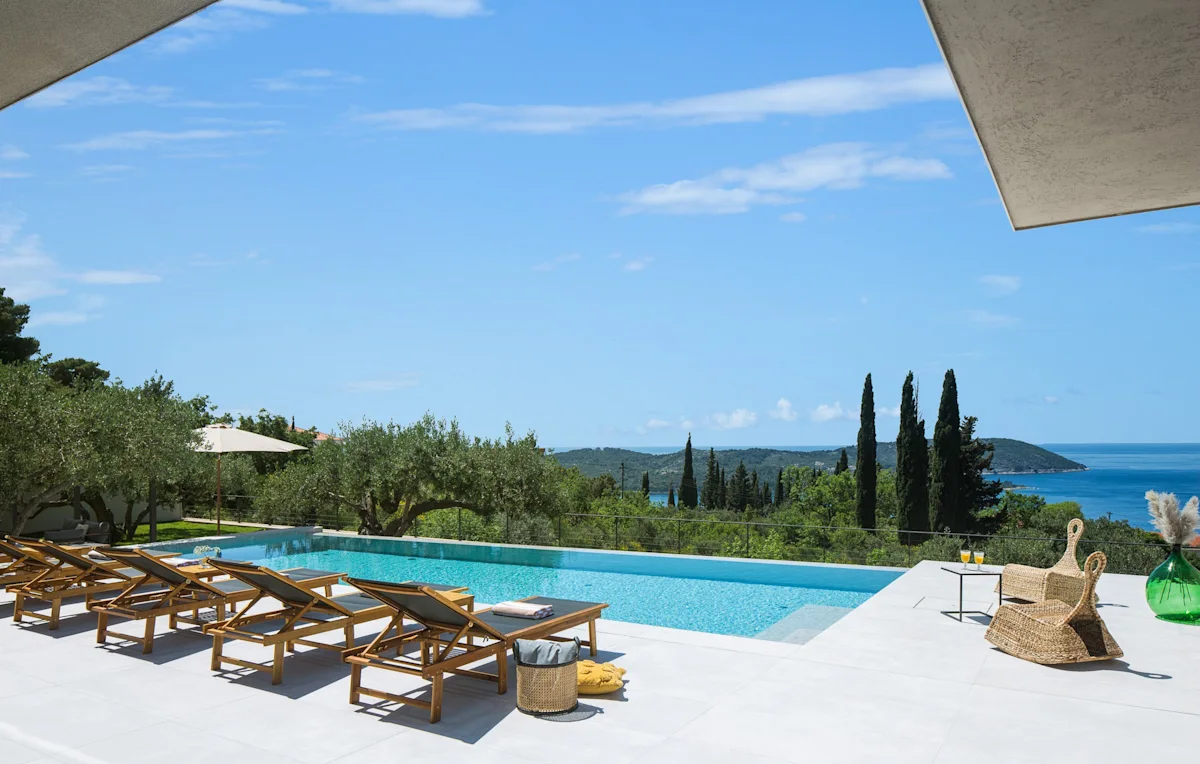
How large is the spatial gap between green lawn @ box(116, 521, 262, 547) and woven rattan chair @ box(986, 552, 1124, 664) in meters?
14.9

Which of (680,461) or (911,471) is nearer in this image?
(911,471)

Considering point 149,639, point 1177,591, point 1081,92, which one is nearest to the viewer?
point 1081,92

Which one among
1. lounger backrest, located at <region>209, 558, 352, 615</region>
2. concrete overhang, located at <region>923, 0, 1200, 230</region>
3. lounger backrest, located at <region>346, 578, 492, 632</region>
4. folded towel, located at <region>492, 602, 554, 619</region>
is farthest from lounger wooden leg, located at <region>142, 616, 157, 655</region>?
concrete overhang, located at <region>923, 0, 1200, 230</region>

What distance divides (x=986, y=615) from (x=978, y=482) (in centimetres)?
2639

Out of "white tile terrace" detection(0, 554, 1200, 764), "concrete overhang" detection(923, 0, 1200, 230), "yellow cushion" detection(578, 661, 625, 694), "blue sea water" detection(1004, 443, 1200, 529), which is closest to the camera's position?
"concrete overhang" detection(923, 0, 1200, 230)

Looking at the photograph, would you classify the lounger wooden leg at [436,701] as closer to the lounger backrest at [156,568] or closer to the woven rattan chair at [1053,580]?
the lounger backrest at [156,568]

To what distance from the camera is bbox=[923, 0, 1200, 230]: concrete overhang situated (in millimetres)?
2576

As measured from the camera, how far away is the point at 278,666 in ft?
19.4

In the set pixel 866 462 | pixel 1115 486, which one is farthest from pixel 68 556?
pixel 1115 486

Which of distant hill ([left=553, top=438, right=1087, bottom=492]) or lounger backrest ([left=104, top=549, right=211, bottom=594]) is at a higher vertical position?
distant hill ([left=553, top=438, right=1087, bottom=492])

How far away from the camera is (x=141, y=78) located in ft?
62.6

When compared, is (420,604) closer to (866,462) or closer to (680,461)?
(866,462)

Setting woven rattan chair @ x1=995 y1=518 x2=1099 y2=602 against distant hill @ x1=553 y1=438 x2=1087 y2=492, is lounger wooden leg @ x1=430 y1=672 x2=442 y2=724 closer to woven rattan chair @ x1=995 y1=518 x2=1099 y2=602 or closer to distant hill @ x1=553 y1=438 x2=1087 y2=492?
woven rattan chair @ x1=995 y1=518 x2=1099 y2=602

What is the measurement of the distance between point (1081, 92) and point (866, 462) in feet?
90.2
